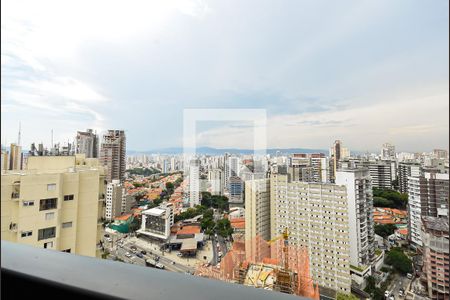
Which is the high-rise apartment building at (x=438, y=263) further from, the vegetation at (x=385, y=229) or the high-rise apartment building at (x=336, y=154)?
the high-rise apartment building at (x=336, y=154)

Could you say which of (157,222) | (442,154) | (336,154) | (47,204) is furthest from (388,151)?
(47,204)

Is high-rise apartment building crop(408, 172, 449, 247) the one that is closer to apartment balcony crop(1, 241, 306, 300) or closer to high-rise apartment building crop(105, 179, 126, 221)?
apartment balcony crop(1, 241, 306, 300)

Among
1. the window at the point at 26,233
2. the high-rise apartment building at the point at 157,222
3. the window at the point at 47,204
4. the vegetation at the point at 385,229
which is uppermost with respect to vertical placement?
the window at the point at 47,204

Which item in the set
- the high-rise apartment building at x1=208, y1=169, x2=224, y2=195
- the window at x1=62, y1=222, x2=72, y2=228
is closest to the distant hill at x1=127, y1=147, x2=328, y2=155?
the high-rise apartment building at x1=208, y1=169, x2=224, y2=195

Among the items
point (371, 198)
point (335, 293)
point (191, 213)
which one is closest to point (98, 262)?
point (335, 293)

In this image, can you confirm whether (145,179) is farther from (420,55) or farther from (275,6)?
(420,55)

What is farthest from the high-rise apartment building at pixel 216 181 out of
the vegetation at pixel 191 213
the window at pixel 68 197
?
the window at pixel 68 197
